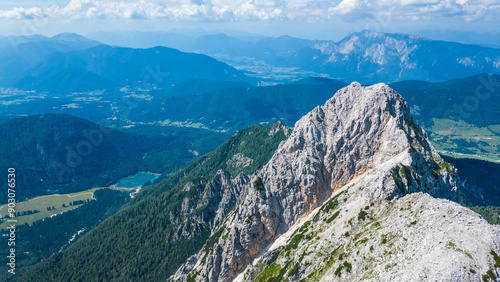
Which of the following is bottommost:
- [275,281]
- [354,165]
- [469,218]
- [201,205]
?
[201,205]

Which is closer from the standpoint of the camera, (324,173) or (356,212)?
(356,212)

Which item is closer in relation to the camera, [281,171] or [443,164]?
[443,164]

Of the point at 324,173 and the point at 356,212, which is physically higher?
the point at 356,212

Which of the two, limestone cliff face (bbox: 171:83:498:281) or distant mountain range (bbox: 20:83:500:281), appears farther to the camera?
limestone cliff face (bbox: 171:83:498:281)

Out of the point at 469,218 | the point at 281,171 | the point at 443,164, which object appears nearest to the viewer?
the point at 469,218

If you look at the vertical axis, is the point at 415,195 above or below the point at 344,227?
above

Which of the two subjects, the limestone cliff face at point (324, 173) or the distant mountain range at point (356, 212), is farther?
the limestone cliff face at point (324, 173)

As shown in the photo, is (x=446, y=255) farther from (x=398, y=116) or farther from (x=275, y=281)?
(x=398, y=116)

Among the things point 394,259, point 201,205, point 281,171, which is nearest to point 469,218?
point 394,259
